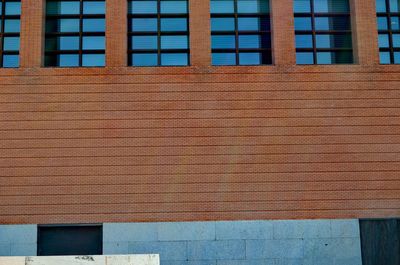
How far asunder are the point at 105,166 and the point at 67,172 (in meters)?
1.13

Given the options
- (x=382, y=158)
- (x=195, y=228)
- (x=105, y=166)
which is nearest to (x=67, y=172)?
(x=105, y=166)

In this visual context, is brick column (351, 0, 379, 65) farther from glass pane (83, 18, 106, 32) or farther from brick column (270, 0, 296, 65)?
glass pane (83, 18, 106, 32)

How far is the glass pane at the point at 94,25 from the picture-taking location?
49.9ft

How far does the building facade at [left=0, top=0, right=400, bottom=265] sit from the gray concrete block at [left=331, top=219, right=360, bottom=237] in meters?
0.03

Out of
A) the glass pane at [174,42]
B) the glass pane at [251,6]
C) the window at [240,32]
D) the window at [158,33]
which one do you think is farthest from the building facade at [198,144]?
the glass pane at [251,6]

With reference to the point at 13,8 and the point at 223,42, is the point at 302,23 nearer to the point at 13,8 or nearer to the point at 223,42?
the point at 223,42

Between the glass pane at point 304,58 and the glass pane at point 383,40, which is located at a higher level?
the glass pane at point 383,40

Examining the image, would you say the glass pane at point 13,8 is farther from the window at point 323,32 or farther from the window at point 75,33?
the window at point 323,32

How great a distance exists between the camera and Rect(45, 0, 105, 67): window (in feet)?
49.4

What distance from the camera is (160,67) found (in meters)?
14.6

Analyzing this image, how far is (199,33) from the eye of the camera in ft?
48.8

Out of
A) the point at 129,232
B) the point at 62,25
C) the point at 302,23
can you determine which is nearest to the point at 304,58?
the point at 302,23

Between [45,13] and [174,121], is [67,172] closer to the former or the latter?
[174,121]

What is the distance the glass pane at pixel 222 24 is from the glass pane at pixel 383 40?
4.79m
